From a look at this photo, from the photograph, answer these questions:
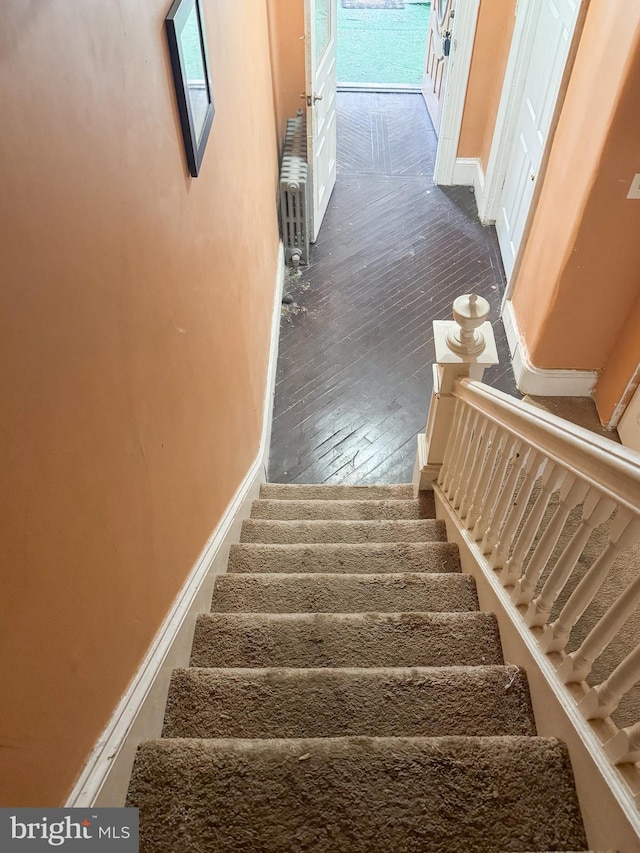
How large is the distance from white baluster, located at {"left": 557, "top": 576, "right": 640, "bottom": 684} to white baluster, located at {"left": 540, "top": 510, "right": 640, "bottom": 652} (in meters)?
0.06

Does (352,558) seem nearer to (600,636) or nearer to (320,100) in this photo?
(600,636)

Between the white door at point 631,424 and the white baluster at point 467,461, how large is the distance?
1171mm

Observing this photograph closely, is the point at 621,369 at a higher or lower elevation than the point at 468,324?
lower

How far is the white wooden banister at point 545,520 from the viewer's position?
1.11 meters

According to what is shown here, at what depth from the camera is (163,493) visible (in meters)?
1.53

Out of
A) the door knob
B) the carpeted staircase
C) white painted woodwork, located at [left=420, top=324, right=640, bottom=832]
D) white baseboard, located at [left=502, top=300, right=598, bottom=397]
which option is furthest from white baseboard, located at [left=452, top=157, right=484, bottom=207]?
the carpeted staircase

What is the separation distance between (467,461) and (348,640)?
2.55 ft

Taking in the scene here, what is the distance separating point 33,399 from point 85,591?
40 centimetres

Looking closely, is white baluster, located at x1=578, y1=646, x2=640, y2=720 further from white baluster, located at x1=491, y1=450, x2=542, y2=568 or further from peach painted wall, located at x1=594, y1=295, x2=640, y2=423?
peach painted wall, located at x1=594, y1=295, x2=640, y2=423

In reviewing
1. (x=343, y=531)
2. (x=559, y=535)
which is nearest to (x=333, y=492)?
(x=343, y=531)

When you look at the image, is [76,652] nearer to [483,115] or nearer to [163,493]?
[163,493]

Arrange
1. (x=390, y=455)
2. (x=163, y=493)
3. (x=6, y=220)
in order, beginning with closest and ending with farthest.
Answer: (x=6, y=220)
(x=163, y=493)
(x=390, y=455)

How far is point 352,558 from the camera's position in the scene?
223cm

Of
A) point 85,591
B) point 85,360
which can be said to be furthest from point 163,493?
point 85,360
